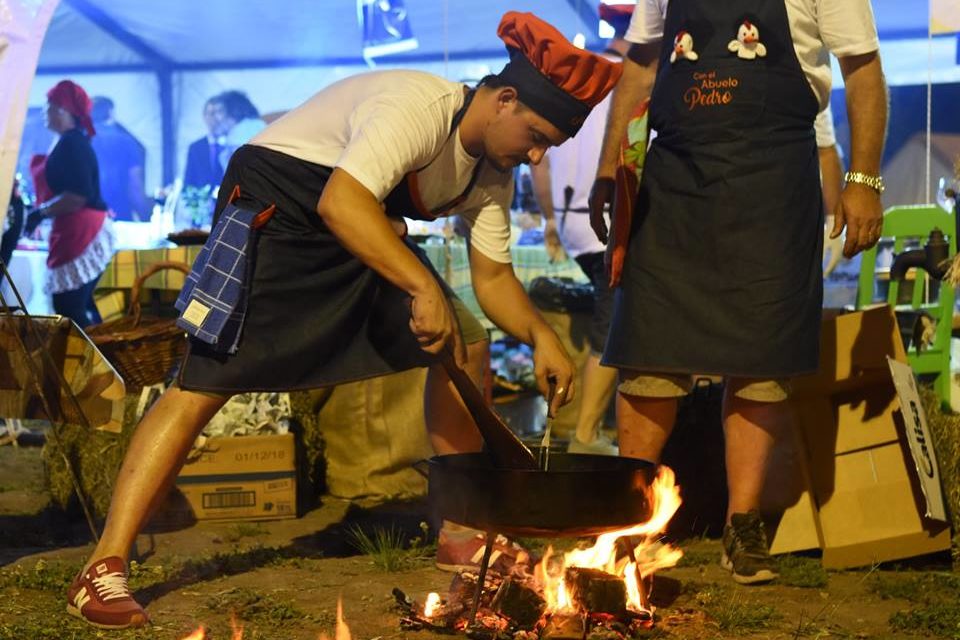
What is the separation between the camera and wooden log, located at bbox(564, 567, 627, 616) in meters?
3.05

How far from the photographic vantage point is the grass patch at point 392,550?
3846 millimetres

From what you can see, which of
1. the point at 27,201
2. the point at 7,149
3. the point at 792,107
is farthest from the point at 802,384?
the point at 27,201

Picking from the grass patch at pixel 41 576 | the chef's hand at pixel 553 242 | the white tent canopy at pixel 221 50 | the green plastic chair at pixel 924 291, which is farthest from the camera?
the white tent canopy at pixel 221 50

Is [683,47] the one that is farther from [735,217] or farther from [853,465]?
[853,465]

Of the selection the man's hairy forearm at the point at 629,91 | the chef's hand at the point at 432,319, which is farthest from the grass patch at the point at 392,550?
the man's hairy forearm at the point at 629,91

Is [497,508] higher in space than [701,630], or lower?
higher

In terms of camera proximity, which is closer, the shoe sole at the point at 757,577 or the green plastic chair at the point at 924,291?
the shoe sole at the point at 757,577

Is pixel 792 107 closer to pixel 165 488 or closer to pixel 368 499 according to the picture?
pixel 165 488

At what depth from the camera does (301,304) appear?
3451 millimetres

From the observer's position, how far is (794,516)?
13.6ft

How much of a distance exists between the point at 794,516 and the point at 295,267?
75.6 inches

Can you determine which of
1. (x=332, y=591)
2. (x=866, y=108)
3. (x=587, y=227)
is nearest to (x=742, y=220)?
(x=866, y=108)

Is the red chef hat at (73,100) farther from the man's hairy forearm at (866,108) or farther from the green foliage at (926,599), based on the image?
the green foliage at (926,599)

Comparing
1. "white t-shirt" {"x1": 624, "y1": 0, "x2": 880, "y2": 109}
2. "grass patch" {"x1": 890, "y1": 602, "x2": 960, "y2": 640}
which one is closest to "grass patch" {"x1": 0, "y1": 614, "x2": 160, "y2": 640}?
"grass patch" {"x1": 890, "y1": 602, "x2": 960, "y2": 640}
